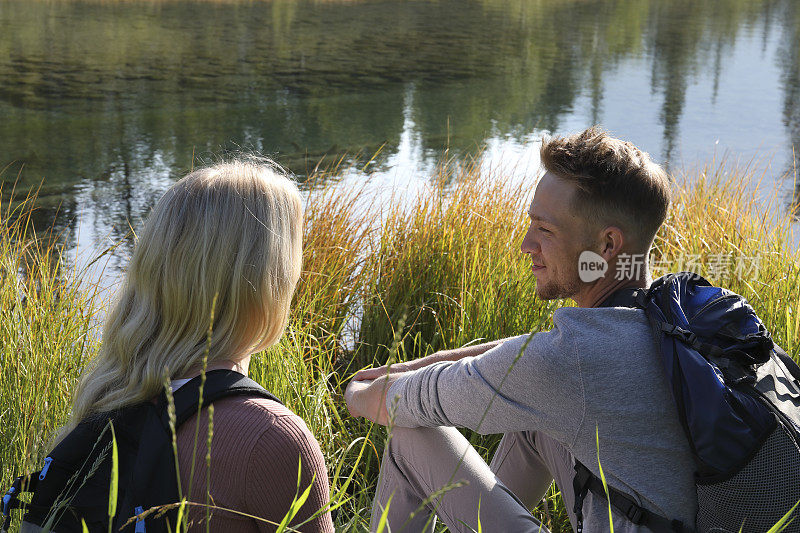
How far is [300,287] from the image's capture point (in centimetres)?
349

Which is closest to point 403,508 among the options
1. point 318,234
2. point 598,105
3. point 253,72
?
point 318,234

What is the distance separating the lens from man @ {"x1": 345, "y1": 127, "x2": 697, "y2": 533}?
1.52 metres

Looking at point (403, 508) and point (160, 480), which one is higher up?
point (160, 480)

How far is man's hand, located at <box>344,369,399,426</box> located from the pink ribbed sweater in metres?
0.44

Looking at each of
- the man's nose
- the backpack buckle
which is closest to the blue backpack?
the backpack buckle

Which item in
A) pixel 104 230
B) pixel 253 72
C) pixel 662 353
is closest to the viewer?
pixel 662 353

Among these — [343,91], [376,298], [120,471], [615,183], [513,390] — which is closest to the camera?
[120,471]

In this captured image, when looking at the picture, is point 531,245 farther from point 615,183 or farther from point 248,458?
point 248,458

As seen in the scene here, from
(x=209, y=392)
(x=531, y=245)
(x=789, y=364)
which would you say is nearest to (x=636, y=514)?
(x=789, y=364)

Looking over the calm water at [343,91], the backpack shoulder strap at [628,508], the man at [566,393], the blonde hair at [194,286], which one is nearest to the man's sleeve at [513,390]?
the man at [566,393]

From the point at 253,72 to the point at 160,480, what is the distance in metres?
12.1

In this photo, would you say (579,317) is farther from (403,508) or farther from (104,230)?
(104,230)

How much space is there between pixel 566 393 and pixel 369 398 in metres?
0.55

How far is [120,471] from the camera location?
133 centimetres
